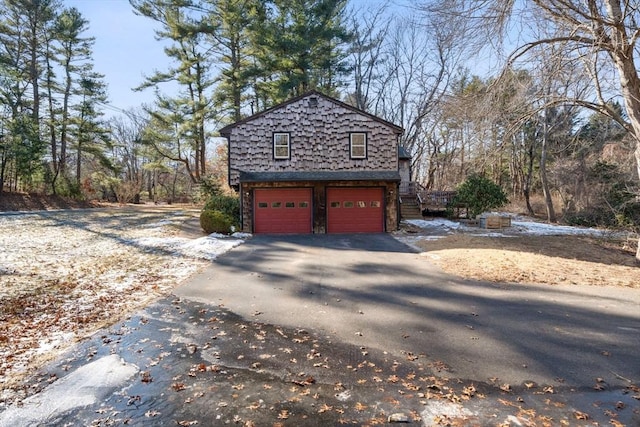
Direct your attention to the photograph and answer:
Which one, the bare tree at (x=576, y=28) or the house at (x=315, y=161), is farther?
the house at (x=315, y=161)

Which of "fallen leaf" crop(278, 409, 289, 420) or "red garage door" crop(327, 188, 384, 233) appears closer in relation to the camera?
"fallen leaf" crop(278, 409, 289, 420)

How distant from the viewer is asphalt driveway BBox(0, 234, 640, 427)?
2.99 meters

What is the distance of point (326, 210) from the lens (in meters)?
15.6

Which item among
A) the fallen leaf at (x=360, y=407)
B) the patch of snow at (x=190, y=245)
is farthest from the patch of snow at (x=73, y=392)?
the patch of snow at (x=190, y=245)

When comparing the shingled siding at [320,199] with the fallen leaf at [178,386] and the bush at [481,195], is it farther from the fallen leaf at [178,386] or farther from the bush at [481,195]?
the fallen leaf at [178,386]

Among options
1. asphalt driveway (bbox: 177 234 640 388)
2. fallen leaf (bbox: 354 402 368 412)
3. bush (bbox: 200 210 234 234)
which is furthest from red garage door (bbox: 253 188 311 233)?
fallen leaf (bbox: 354 402 368 412)

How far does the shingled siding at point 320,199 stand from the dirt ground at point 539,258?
2928mm

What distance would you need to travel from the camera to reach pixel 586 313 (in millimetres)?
5445

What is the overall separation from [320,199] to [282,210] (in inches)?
69.6

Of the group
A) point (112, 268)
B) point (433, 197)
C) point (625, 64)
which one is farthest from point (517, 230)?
point (112, 268)

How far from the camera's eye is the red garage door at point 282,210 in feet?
50.9

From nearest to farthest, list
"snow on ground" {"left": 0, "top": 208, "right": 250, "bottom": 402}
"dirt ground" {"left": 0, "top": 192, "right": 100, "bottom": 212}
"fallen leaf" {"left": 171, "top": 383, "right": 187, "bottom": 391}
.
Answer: "fallen leaf" {"left": 171, "top": 383, "right": 187, "bottom": 391}, "snow on ground" {"left": 0, "top": 208, "right": 250, "bottom": 402}, "dirt ground" {"left": 0, "top": 192, "right": 100, "bottom": 212}

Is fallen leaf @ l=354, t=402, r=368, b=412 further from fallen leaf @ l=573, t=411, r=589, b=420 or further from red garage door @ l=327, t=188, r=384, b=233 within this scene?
red garage door @ l=327, t=188, r=384, b=233

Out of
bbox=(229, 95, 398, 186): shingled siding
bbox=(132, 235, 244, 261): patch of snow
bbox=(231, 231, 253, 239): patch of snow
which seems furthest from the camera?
bbox=(229, 95, 398, 186): shingled siding
